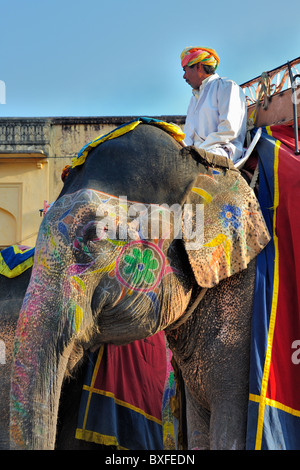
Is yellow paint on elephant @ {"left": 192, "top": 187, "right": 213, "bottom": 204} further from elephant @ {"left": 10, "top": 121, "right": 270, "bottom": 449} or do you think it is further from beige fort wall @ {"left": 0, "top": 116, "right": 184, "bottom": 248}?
beige fort wall @ {"left": 0, "top": 116, "right": 184, "bottom": 248}

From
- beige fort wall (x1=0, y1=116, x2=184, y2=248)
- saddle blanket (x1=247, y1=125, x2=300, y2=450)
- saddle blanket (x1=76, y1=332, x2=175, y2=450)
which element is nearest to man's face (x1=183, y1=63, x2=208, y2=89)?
saddle blanket (x1=247, y1=125, x2=300, y2=450)

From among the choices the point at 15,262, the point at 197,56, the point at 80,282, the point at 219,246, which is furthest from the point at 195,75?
the point at 15,262

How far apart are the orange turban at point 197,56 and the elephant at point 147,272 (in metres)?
0.63

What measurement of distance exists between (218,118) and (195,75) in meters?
0.24

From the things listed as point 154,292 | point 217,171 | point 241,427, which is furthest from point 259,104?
point 241,427

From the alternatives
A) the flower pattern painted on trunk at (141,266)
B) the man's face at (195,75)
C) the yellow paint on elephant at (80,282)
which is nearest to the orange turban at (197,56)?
the man's face at (195,75)

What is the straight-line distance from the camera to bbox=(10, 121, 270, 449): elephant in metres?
2.19

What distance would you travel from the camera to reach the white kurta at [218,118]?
2.83 meters

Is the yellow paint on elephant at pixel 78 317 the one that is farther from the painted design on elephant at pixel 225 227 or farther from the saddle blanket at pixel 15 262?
the saddle blanket at pixel 15 262

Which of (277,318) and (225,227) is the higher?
(225,227)

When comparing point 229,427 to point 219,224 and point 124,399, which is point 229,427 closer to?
point 219,224

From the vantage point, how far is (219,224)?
2521mm

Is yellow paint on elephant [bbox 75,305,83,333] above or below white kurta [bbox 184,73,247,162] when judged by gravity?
below
